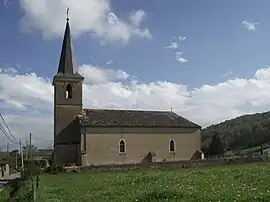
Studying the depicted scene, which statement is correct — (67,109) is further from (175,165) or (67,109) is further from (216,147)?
(216,147)

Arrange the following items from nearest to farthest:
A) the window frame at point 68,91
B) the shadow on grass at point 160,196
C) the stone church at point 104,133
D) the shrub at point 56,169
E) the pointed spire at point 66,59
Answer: the shadow on grass at point 160,196 → the shrub at point 56,169 → the stone church at point 104,133 → the window frame at point 68,91 → the pointed spire at point 66,59

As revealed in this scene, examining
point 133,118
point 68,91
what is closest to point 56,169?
point 68,91

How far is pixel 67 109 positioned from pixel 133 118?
1018 centimetres

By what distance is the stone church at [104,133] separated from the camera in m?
53.5

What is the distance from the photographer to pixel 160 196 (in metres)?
13.4

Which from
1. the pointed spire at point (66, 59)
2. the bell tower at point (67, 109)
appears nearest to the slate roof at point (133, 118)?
the bell tower at point (67, 109)

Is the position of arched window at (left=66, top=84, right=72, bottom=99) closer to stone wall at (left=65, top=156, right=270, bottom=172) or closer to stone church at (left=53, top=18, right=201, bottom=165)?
A: stone church at (left=53, top=18, right=201, bottom=165)

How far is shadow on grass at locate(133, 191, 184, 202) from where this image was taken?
1284 centimetres

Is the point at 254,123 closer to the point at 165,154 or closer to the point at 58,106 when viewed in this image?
the point at 165,154

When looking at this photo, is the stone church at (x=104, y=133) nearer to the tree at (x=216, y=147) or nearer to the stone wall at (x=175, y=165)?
the stone wall at (x=175, y=165)

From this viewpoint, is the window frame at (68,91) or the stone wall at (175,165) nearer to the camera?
the stone wall at (175,165)

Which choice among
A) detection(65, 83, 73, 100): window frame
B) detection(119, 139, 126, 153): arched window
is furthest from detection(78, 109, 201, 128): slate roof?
detection(65, 83, 73, 100): window frame

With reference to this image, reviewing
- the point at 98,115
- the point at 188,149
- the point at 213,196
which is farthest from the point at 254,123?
the point at 213,196

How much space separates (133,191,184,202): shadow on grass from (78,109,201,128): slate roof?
40.1m
